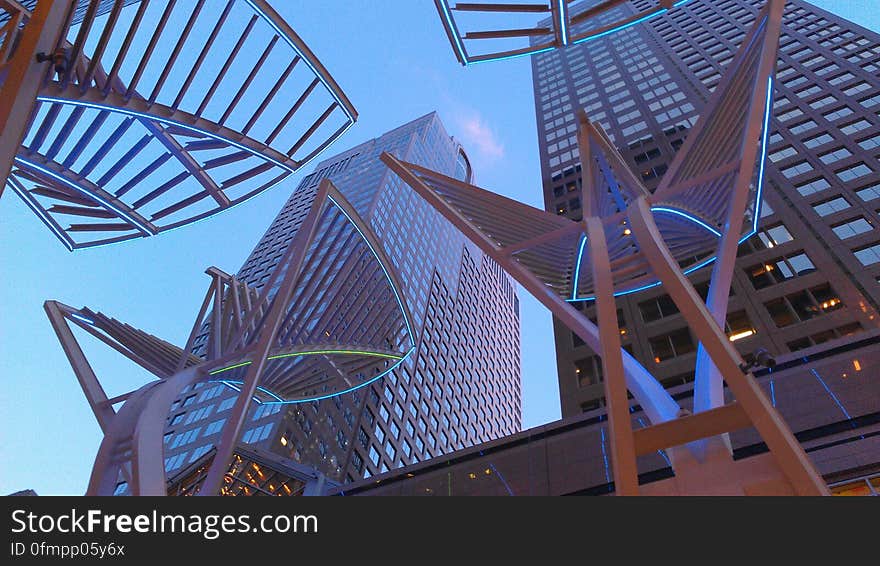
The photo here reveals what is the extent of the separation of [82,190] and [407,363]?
152ft

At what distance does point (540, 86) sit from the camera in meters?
66.5

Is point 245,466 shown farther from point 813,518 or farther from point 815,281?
point 813,518

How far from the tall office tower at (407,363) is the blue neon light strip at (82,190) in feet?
16.2

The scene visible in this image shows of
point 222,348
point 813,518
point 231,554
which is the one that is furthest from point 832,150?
point 231,554

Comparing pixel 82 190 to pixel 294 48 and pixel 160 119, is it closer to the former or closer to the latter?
pixel 160 119

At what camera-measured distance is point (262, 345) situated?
14.4m

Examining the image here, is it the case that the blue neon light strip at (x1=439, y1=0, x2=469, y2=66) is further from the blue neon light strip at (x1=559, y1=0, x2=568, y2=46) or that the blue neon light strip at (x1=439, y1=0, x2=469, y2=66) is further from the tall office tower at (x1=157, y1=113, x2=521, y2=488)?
the tall office tower at (x1=157, y1=113, x2=521, y2=488)

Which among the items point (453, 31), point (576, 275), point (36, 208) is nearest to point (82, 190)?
point (36, 208)

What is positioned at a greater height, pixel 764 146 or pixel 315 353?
pixel 764 146

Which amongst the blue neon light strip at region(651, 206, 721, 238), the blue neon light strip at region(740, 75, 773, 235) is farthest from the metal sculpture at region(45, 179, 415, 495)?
the blue neon light strip at region(740, 75, 773, 235)

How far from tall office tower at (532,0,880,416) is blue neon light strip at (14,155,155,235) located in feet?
61.6

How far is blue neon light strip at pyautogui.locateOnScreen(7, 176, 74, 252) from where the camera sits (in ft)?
48.8

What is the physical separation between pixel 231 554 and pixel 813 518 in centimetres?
415

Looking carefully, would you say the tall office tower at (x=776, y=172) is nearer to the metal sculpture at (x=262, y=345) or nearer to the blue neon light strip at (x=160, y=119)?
the metal sculpture at (x=262, y=345)
